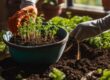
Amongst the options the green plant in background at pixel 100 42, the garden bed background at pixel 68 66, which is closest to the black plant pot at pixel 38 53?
the garden bed background at pixel 68 66

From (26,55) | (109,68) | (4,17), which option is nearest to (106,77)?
(109,68)

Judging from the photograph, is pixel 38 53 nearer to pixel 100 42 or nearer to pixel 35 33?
pixel 35 33

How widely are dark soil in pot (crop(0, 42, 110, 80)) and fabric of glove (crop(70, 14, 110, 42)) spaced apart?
0.26 ft

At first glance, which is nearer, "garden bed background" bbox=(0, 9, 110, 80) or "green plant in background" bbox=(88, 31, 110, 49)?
"garden bed background" bbox=(0, 9, 110, 80)

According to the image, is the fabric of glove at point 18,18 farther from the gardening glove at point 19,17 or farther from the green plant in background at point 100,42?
the green plant in background at point 100,42

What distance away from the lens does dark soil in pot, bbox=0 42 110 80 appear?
4.09 feet

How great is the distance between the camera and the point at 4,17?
273 cm

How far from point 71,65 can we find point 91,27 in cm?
20

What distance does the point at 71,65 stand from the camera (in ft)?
4.34

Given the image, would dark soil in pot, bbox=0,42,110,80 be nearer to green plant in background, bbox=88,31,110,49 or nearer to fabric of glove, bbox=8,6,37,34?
green plant in background, bbox=88,31,110,49

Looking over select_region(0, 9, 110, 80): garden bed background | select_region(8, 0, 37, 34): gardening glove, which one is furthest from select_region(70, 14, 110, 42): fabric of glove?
select_region(8, 0, 37, 34): gardening glove

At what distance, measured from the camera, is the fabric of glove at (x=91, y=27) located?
4.48 ft

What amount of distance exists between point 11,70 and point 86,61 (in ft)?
1.14

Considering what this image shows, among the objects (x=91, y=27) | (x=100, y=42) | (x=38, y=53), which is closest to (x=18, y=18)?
(x=38, y=53)
